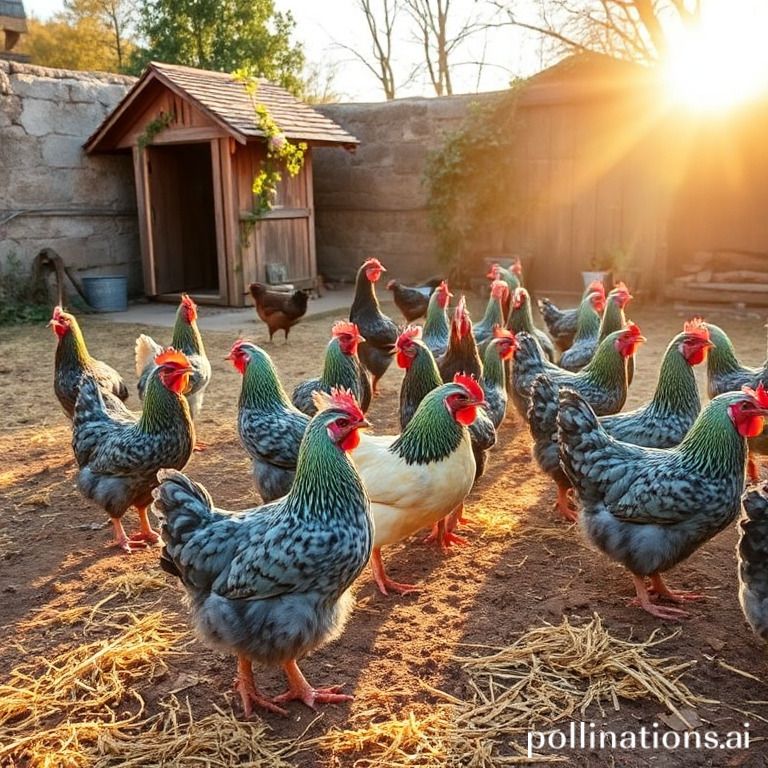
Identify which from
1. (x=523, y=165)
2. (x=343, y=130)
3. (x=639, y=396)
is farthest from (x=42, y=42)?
(x=639, y=396)

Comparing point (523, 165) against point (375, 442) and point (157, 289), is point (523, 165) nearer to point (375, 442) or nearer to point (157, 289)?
point (157, 289)

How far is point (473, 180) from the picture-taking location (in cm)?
1345

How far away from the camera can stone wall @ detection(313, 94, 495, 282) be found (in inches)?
564

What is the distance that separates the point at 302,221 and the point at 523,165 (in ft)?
14.0

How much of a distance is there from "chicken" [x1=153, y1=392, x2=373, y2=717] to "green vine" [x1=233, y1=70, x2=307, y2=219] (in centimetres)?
1002

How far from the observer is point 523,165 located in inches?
527

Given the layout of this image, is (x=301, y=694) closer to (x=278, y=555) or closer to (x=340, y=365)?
(x=278, y=555)

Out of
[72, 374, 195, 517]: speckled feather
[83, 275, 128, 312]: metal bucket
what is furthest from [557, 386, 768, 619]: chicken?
[83, 275, 128, 312]: metal bucket

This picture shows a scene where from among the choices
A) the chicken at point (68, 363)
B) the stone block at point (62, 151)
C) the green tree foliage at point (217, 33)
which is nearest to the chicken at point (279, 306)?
the chicken at point (68, 363)

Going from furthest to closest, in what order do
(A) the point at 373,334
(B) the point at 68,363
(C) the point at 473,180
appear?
(C) the point at 473,180 → (A) the point at 373,334 → (B) the point at 68,363

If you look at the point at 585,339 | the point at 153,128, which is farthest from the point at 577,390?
the point at 153,128

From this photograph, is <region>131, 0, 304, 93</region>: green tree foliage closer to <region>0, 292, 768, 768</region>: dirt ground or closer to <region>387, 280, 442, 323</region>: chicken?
<region>387, 280, 442, 323</region>: chicken

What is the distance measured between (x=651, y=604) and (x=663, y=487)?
65 centimetres

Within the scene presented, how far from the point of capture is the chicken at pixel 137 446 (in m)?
4.23
